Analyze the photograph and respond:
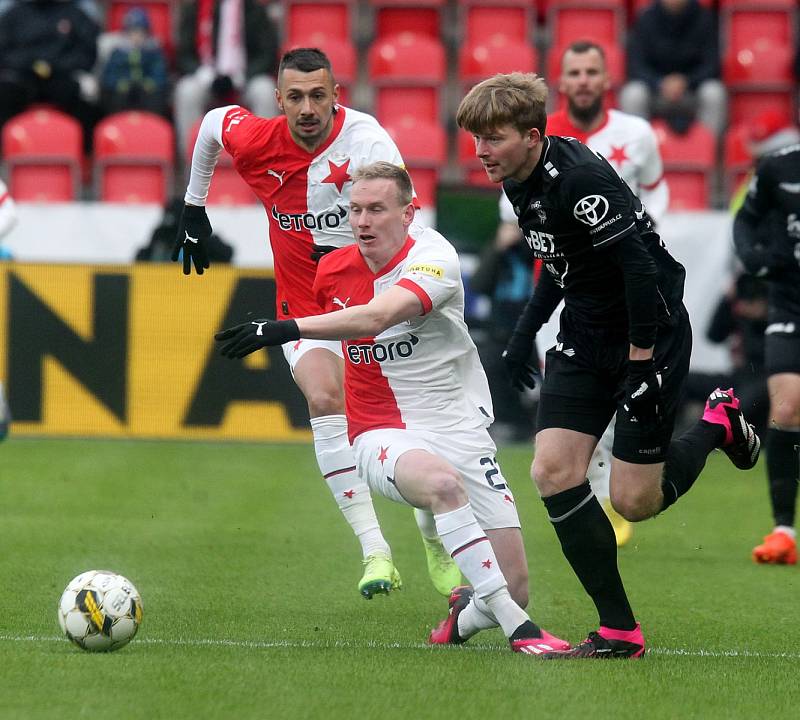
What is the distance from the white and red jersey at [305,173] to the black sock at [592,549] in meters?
1.98

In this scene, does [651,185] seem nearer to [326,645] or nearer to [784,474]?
[784,474]

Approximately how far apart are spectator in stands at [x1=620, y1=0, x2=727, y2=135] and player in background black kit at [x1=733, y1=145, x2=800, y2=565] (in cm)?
672

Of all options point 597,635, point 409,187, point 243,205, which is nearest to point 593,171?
point 409,187

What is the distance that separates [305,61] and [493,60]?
876cm

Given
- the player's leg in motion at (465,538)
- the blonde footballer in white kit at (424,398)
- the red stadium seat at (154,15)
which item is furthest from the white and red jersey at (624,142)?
the red stadium seat at (154,15)

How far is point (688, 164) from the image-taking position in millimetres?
14516

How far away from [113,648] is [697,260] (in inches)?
331

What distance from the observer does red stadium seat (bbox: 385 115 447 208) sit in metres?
14.3

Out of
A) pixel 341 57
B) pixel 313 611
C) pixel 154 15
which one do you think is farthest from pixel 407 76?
pixel 313 611

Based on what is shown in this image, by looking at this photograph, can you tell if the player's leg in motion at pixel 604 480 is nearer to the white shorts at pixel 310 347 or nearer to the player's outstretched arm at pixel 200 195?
the white shorts at pixel 310 347

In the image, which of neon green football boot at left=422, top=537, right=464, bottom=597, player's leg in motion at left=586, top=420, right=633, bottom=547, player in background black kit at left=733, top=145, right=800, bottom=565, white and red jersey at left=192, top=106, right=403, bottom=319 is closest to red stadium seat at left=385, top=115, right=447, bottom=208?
player's leg in motion at left=586, top=420, right=633, bottom=547

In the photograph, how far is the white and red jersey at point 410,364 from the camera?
581cm

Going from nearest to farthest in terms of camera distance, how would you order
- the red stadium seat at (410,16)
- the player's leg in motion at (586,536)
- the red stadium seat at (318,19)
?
the player's leg in motion at (586,536), the red stadium seat at (318,19), the red stadium seat at (410,16)

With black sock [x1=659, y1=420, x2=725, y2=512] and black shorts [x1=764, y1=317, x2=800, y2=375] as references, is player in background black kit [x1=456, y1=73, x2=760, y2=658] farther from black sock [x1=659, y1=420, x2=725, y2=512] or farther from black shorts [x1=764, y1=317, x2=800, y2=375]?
black shorts [x1=764, y1=317, x2=800, y2=375]
